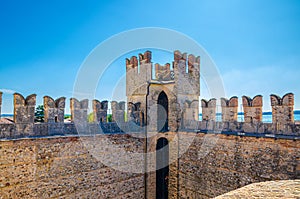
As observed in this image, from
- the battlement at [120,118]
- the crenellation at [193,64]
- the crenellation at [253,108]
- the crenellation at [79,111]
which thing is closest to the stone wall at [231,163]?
the battlement at [120,118]

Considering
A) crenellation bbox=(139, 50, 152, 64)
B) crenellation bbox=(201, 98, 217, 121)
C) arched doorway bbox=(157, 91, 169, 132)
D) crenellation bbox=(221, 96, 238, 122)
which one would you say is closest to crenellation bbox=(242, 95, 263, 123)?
crenellation bbox=(221, 96, 238, 122)

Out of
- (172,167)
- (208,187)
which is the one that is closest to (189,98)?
(172,167)

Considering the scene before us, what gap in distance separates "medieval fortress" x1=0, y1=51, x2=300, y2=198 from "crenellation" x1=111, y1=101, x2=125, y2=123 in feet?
0.13

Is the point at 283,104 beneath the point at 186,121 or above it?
above

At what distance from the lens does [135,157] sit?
9.48 m

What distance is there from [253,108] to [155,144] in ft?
14.5

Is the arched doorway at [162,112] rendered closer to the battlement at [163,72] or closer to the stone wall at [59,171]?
the battlement at [163,72]

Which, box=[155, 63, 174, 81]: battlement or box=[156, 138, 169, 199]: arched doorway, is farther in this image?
box=[155, 63, 174, 81]: battlement

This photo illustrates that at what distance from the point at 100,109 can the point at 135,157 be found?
2565mm

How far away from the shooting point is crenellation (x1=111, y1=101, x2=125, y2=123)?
8977mm

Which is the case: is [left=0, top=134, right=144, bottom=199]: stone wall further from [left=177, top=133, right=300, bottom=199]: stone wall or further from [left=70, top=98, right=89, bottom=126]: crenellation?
[left=177, top=133, right=300, bottom=199]: stone wall

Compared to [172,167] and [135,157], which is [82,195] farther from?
[172,167]

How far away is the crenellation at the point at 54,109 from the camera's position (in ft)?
24.6

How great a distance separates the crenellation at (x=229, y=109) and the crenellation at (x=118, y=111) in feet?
12.7
